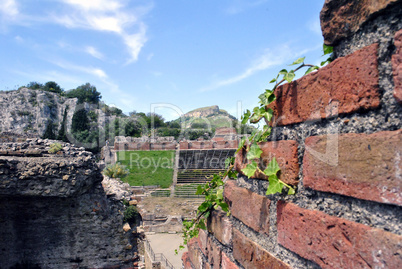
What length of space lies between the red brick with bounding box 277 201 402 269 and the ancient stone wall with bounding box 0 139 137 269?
5.34 m

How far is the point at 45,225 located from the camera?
19.7 ft

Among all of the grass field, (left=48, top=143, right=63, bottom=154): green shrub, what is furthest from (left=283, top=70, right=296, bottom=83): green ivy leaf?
the grass field

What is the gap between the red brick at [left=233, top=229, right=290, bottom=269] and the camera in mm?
936

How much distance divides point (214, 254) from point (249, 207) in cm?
57

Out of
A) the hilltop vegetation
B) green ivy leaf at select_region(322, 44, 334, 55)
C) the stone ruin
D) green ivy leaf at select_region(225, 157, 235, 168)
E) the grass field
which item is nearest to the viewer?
green ivy leaf at select_region(322, 44, 334, 55)

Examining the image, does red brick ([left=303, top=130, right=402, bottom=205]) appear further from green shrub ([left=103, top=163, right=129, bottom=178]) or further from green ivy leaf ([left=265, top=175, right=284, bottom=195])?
green shrub ([left=103, top=163, right=129, bottom=178])

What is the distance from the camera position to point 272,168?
91 cm

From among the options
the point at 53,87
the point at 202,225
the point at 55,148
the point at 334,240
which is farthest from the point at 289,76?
the point at 53,87

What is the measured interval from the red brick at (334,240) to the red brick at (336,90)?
28cm

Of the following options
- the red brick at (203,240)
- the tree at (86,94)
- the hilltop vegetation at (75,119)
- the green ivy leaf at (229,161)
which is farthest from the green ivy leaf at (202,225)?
the tree at (86,94)

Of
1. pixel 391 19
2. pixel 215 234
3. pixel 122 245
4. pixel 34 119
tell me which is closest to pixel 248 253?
pixel 215 234

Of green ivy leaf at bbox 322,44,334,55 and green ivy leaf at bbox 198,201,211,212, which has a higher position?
green ivy leaf at bbox 322,44,334,55

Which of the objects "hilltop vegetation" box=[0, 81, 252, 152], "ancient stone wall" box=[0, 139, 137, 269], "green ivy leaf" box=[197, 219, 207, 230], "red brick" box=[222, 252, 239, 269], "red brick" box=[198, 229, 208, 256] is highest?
"hilltop vegetation" box=[0, 81, 252, 152]

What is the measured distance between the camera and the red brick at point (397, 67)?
0.52 metres
